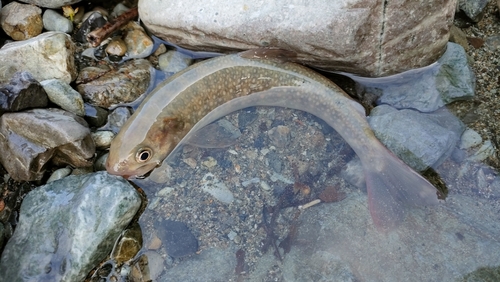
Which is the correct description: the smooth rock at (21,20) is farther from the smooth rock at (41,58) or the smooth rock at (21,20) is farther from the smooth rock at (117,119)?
the smooth rock at (117,119)

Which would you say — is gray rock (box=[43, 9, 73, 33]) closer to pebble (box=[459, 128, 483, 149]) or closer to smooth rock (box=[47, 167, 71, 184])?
smooth rock (box=[47, 167, 71, 184])

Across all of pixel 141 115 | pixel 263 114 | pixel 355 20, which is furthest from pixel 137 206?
pixel 355 20

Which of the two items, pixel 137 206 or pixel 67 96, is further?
A: pixel 67 96

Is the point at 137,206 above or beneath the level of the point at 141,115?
beneath

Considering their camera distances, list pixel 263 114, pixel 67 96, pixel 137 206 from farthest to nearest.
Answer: pixel 263 114 → pixel 67 96 → pixel 137 206

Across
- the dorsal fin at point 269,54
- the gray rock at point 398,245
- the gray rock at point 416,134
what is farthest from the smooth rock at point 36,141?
the gray rock at point 416,134

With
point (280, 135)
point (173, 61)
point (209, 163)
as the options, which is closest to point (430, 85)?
point (280, 135)

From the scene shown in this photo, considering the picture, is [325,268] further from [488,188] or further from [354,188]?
[488,188]

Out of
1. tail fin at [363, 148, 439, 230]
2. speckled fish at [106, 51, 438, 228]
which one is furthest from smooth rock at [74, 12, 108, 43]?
tail fin at [363, 148, 439, 230]
